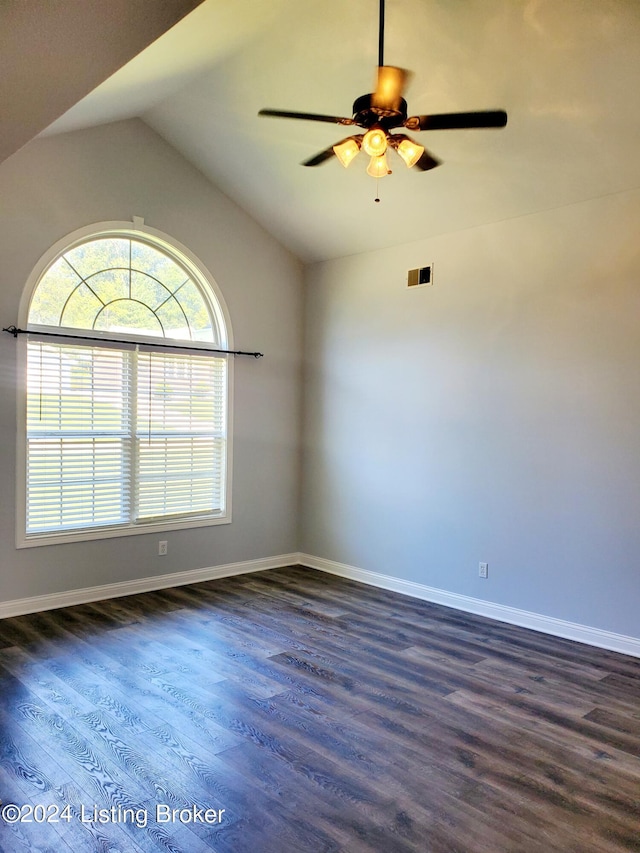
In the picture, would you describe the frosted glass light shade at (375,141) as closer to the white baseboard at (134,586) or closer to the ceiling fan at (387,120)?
the ceiling fan at (387,120)

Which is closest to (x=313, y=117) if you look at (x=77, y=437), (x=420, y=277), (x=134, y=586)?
(x=420, y=277)

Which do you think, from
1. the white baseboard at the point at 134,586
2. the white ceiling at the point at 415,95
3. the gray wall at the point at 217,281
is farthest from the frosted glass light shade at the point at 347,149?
the white baseboard at the point at 134,586

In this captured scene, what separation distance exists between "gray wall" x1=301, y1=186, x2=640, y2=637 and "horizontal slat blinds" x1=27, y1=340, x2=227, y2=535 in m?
1.15

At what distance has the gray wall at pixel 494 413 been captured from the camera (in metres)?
4.05

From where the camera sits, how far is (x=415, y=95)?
3.78 metres

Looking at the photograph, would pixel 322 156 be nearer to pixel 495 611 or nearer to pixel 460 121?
pixel 460 121

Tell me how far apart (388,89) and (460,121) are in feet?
1.19

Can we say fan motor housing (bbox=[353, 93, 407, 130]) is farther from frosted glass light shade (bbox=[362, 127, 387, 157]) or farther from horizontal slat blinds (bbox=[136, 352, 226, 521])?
horizontal slat blinds (bbox=[136, 352, 226, 521])

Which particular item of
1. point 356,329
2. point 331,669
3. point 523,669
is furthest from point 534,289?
point 331,669

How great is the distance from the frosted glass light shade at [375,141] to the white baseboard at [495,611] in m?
3.28

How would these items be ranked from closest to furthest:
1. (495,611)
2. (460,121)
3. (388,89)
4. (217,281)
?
(388,89)
(460,121)
(495,611)
(217,281)

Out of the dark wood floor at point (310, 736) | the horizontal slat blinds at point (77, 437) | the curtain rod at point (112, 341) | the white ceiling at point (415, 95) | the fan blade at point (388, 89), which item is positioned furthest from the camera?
the horizontal slat blinds at point (77, 437)

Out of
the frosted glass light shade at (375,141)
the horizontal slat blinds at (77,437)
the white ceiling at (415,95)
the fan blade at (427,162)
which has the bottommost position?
the horizontal slat blinds at (77,437)

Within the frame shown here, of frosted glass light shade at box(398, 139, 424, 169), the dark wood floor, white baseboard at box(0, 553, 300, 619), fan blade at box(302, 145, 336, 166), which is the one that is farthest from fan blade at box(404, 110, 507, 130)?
white baseboard at box(0, 553, 300, 619)
